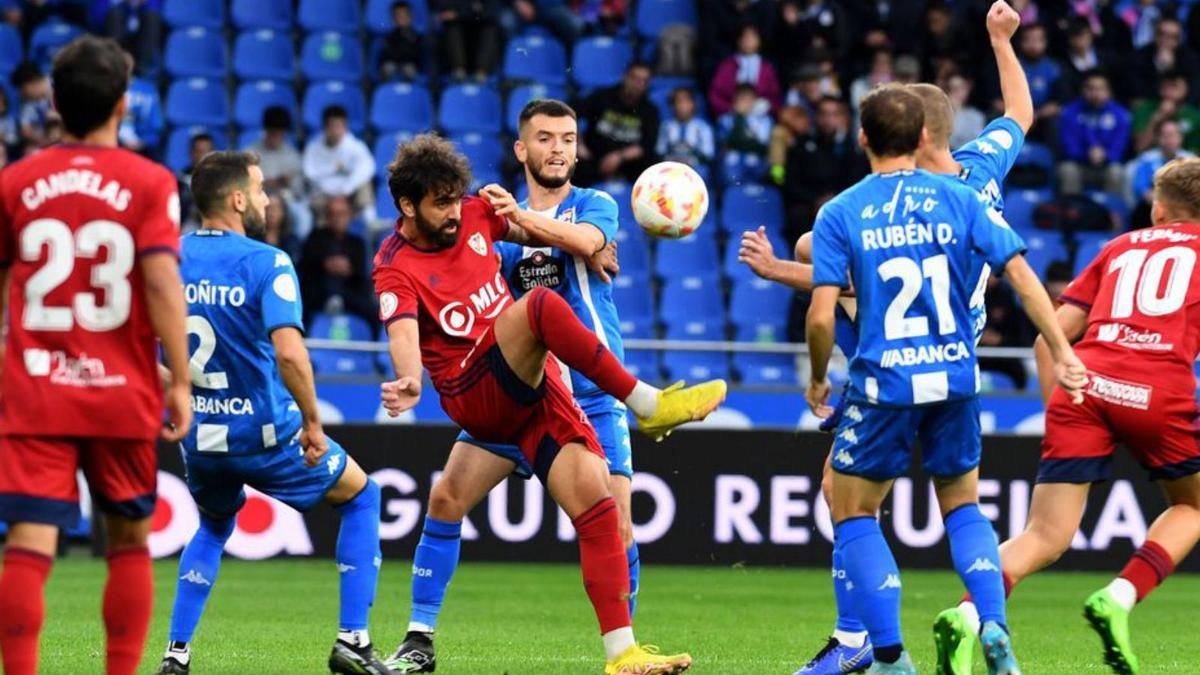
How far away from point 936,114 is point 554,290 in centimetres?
210

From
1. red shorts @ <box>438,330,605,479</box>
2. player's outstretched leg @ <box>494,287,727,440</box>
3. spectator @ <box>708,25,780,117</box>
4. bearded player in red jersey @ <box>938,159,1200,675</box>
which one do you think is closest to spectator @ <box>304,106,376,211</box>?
spectator @ <box>708,25,780,117</box>

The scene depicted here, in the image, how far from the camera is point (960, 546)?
6848 millimetres

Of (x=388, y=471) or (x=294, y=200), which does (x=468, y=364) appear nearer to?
(x=388, y=471)

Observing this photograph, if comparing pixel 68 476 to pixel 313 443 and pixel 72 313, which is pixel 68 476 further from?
pixel 313 443

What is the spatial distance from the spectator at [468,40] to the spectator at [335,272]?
2952 millimetres

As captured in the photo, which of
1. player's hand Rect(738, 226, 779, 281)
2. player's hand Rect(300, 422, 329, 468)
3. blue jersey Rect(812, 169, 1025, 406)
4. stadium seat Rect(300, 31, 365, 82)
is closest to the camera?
blue jersey Rect(812, 169, 1025, 406)

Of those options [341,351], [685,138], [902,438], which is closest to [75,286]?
[902,438]

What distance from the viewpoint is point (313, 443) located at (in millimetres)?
6992

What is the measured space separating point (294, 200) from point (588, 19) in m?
4.12

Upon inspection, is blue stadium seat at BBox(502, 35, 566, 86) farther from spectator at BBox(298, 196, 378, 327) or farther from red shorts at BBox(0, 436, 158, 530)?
red shorts at BBox(0, 436, 158, 530)

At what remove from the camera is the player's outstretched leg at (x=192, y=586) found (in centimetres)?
740

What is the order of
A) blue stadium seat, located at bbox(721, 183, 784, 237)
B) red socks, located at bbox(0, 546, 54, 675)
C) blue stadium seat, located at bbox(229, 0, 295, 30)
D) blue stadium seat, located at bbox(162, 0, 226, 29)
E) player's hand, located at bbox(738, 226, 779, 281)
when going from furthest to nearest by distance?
blue stadium seat, located at bbox(229, 0, 295, 30) < blue stadium seat, located at bbox(162, 0, 226, 29) < blue stadium seat, located at bbox(721, 183, 784, 237) < player's hand, located at bbox(738, 226, 779, 281) < red socks, located at bbox(0, 546, 54, 675)

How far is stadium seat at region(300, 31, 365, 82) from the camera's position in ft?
61.7

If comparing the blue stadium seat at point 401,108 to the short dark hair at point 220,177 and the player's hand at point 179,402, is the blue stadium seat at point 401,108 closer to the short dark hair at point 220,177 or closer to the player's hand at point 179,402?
the short dark hair at point 220,177
